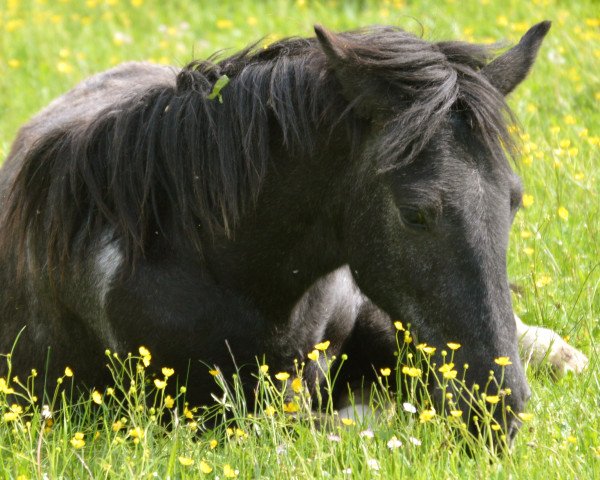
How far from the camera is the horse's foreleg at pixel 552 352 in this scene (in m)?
5.03

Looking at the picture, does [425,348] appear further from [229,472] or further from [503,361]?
[229,472]

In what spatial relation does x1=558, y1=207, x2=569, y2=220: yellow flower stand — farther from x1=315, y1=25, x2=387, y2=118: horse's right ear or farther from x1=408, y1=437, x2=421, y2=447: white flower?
x1=408, y1=437, x2=421, y2=447: white flower

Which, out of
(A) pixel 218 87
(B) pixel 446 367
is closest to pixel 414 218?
(B) pixel 446 367

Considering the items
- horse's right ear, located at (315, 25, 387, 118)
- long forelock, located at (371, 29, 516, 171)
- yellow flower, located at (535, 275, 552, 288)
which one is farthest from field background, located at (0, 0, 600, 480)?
horse's right ear, located at (315, 25, 387, 118)

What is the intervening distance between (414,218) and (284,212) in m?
0.65

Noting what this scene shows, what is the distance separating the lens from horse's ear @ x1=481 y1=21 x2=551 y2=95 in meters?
4.30

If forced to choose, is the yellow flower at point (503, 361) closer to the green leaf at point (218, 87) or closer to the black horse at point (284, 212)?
the black horse at point (284, 212)

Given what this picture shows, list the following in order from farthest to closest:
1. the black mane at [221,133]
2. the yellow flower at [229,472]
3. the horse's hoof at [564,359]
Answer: the horse's hoof at [564,359] < the black mane at [221,133] < the yellow flower at [229,472]

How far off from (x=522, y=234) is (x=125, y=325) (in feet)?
7.91

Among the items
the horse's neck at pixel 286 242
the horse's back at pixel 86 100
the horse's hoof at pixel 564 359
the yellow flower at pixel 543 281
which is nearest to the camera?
the horse's neck at pixel 286 242

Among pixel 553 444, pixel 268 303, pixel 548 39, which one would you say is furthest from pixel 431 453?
pixel 548 39

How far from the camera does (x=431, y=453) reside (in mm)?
3762

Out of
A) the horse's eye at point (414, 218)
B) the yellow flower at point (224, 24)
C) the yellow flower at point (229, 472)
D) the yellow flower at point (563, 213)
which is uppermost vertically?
the horse's eye at point (414, 218)

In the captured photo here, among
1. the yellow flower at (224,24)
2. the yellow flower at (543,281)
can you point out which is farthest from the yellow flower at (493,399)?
the yellow flower at (224,24)
